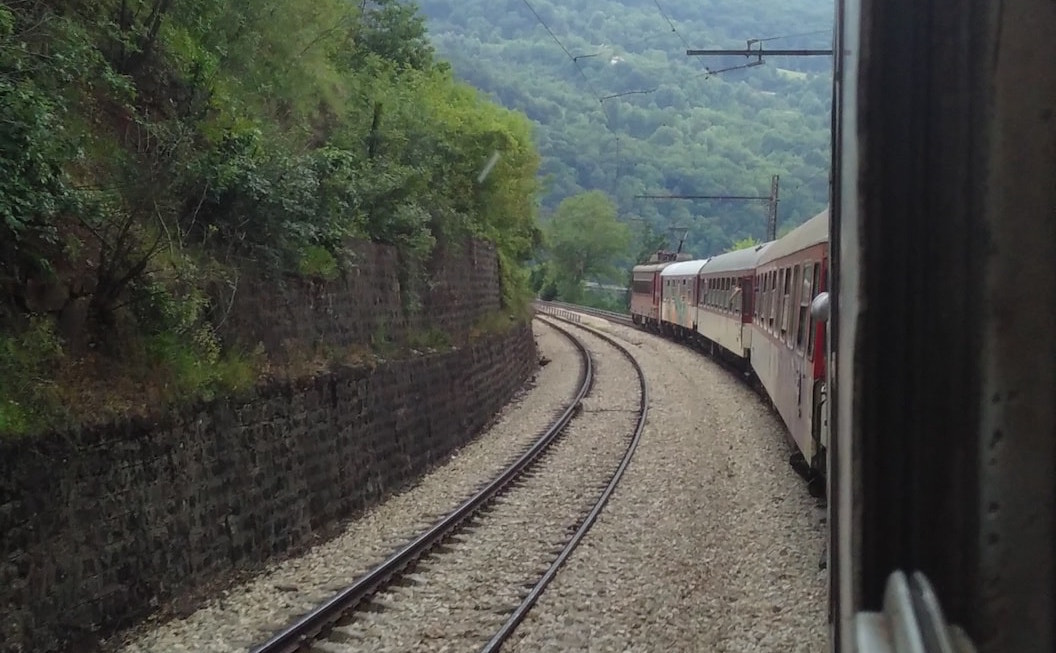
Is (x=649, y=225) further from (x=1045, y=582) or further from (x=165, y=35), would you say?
(x=1045, y=582)

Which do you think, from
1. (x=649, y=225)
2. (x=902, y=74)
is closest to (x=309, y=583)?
(x=902, y=74)

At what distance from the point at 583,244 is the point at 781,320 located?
177 ft

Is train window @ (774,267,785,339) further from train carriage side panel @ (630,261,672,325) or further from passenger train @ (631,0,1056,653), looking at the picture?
train carriage side panel @ (630,261,672,325)

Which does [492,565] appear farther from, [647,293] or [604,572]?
[647,293]

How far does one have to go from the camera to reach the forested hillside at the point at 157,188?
21.7ft

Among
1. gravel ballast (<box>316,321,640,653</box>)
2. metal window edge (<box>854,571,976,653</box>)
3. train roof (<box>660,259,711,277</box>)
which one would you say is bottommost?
gravel ballast (<box>316,321,640,653</box>)

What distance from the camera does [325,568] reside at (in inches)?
325

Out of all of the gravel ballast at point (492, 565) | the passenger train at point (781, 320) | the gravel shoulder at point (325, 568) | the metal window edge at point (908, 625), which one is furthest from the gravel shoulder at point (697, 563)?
the metal window edge at point (908, 625)

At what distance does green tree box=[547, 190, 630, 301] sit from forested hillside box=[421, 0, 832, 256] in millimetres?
3294

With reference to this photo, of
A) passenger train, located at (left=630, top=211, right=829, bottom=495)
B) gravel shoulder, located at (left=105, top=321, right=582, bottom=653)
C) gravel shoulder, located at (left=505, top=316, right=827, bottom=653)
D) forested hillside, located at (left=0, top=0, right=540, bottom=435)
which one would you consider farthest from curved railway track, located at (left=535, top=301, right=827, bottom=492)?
forested hillside, located at (left=0, top=0, right=540, bottom=435)

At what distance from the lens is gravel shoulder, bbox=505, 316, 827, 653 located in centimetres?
679

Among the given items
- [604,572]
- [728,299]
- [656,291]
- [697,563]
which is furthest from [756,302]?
[656,291]

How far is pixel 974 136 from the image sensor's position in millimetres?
1616

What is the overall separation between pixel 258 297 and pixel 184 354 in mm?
1607
